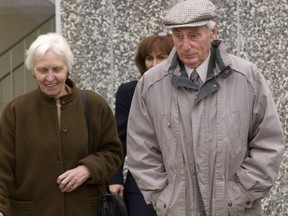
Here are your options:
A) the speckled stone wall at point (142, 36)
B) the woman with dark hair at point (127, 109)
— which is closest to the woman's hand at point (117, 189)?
the woman with dark hair at point (127, 109)

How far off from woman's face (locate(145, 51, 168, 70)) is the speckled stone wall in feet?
4.29

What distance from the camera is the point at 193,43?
13.8 ft

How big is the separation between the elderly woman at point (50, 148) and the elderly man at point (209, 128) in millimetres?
549

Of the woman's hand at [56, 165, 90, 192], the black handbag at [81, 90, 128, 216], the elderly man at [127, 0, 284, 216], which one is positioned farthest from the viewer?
the black handbag at [81, 90, 128, 216]

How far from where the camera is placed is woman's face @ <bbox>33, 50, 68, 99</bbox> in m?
4.70

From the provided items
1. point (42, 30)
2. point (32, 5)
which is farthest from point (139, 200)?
point (32, 5)

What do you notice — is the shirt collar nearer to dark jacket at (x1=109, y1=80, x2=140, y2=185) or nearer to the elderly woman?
the elderly woman

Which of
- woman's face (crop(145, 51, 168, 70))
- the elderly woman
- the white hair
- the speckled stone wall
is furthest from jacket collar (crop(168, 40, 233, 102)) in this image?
the speckled stone wall

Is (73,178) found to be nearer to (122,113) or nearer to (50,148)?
(50,148)

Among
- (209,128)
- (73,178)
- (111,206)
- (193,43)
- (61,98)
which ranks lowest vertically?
(111,206)

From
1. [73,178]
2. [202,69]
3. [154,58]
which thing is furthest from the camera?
[154,58]

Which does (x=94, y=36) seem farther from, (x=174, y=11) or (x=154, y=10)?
(x=174, y=11)

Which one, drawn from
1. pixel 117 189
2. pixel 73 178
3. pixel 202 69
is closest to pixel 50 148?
pixel 73 178

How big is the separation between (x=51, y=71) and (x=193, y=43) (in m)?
0.86
